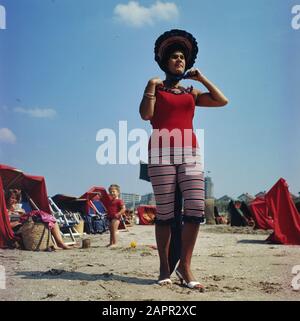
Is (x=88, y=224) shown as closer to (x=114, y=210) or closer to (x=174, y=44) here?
(x=114, y=210)

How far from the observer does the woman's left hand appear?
343 cm

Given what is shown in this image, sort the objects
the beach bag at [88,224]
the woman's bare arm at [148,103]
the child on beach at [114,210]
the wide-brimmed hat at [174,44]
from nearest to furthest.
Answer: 1. the woman's bare arm at [148,103]
2. the wide-brimmed hat at [174,44]
3. the child on beach at [114,210]
4. the beach bag at [88,224]

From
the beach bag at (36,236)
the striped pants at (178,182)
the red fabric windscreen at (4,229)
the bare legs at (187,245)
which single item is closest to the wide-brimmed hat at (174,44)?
the striped pants at (178,182)

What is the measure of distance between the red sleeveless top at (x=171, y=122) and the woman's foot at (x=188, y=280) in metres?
1.07

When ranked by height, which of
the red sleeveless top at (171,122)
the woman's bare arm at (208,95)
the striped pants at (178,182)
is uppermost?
the woman's bare arm at (208,95)

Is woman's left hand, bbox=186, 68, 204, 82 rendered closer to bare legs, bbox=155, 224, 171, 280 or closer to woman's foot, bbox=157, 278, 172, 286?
bare legs, bbox=155, 224, 171, 280

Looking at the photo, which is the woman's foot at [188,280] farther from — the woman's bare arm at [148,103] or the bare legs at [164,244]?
A: the woman's bare arm at [148,103]

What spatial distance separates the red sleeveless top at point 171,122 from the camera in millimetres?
3299

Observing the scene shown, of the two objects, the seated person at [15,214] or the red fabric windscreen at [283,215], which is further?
the red fabric windscreen at [283,215]

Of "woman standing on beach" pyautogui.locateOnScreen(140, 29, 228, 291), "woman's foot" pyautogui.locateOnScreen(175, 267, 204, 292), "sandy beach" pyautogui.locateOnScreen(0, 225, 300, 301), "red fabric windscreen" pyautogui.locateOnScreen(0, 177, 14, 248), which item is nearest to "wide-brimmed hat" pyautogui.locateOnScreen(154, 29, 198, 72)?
"woman standing on beach" pyautogui.locateOnScreen(140, 29, 228, 291)
